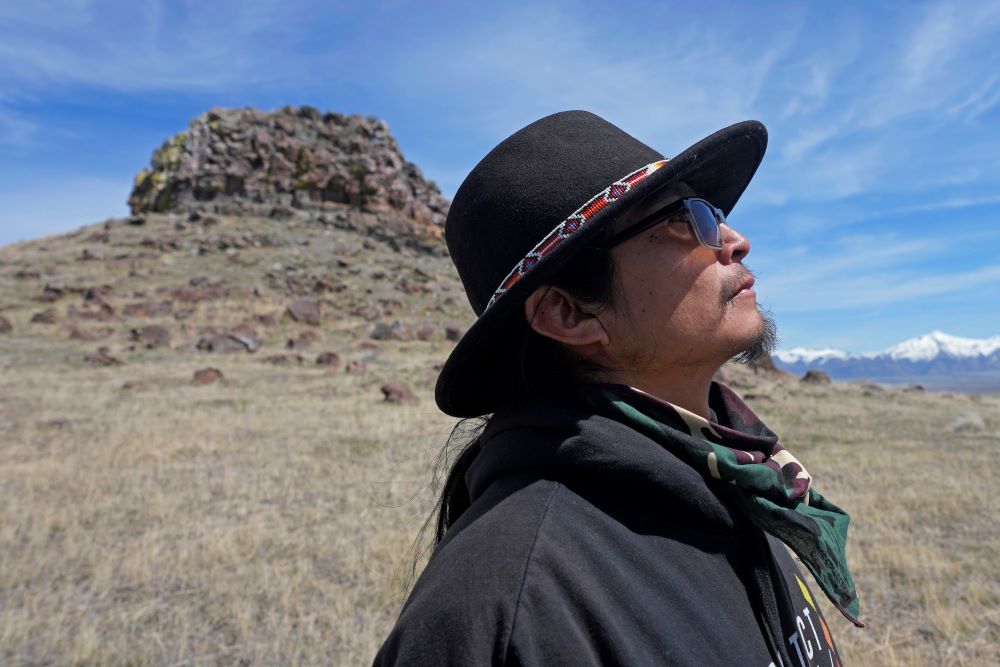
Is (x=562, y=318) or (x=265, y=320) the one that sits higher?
(x=265, y=320)

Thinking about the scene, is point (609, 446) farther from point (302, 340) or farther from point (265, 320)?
point (265, 320)

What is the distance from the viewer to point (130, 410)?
12.0 m

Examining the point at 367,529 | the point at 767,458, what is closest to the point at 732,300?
the point at 767,458

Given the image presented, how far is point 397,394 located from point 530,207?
1289 centimetres

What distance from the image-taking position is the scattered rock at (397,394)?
1397 centimetres

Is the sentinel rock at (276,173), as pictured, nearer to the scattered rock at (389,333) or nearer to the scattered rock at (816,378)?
the scattered rock at (389,333)

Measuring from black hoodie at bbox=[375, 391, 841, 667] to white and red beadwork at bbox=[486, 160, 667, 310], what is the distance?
1.01 feet

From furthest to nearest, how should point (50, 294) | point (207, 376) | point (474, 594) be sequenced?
point (50, 294), point (207, 376), point (474, 594)

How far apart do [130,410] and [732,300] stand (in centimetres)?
1283

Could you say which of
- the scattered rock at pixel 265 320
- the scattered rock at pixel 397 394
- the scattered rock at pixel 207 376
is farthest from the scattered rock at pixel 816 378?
the scattered rock at pixel 265 320

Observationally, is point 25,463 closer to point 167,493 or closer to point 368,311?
point 167,493

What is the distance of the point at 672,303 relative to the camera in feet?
5.10

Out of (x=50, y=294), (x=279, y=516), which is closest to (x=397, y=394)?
(x=279, y=516)

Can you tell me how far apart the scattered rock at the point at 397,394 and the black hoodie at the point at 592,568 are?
12.7 metres
